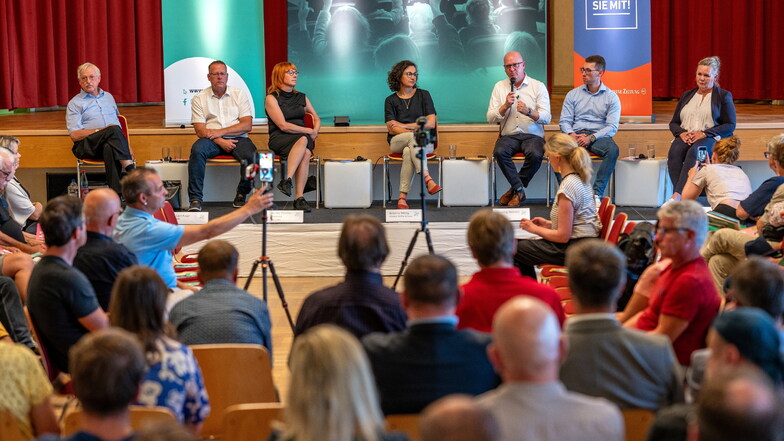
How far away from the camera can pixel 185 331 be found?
3.02 m

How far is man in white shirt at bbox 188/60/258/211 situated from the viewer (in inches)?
282

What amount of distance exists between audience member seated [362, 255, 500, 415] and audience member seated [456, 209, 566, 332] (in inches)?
21.0

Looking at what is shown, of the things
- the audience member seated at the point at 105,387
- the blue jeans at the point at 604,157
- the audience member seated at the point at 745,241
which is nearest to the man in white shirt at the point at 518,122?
the blue jeans at the point at 604,157

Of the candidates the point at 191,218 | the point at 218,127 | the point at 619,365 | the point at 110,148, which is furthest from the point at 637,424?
the point at 110,148

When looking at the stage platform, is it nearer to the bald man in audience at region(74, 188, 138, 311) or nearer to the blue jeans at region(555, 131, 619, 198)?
A: the blue jeans at region(555, 131, 619, 198)

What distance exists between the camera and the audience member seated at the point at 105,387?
1876 mm

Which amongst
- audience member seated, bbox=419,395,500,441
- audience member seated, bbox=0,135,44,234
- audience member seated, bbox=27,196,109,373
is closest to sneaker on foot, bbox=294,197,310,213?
audience member seated, bbox=0,135,44,234

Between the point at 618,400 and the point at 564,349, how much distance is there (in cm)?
46

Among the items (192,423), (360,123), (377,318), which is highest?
(360,123)

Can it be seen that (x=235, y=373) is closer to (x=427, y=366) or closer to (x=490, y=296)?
(x=427, y=366)

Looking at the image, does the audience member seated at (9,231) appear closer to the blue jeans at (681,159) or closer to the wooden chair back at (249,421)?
the wooden chair back at (249,421)

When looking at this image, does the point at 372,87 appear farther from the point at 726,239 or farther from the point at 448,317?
the point at 448,317

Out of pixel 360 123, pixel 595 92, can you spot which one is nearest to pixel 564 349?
pixel 595 92

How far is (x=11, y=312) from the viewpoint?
166 inches
